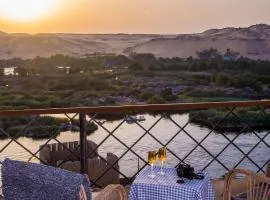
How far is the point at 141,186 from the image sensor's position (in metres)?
2.59

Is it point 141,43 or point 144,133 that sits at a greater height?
point 141,43

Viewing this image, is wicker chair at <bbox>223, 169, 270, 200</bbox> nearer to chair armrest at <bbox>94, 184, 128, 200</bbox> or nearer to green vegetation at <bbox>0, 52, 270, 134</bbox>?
chair armrest at <bbox>94, 184, 128, 200</bbox>

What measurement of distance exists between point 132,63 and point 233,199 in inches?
404

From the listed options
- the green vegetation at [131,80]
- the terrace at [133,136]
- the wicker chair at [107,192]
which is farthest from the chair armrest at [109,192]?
the green vegetation at [131,80]

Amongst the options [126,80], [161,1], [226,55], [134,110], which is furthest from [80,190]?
[126,80]

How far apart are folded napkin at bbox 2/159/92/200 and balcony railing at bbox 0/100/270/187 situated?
1375 mm

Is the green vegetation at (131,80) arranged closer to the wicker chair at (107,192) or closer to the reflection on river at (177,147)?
the reflection on river at (177,147)

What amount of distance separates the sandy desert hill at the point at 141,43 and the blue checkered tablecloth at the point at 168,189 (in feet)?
23.0

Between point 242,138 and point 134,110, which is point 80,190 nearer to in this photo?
point 134,110

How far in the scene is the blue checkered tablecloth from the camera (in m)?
2.50

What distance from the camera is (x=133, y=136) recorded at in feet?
32.0

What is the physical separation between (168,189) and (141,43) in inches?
323

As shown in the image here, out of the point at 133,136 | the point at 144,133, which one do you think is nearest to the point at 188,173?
the point at 144,133

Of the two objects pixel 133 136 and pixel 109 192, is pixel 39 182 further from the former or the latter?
pixel 133 136
